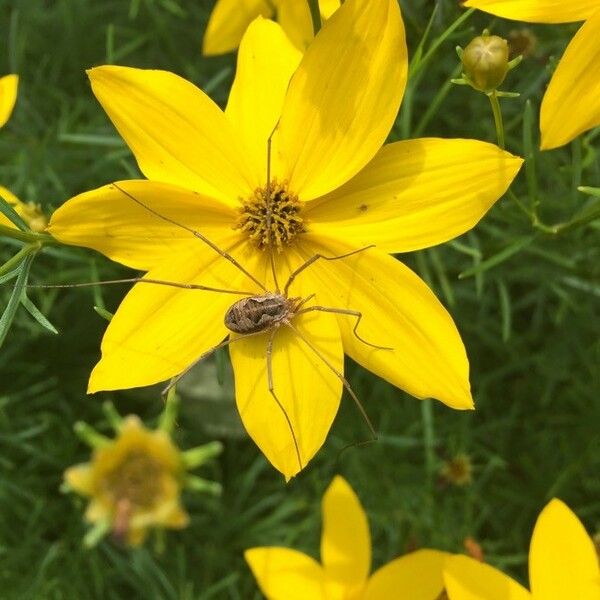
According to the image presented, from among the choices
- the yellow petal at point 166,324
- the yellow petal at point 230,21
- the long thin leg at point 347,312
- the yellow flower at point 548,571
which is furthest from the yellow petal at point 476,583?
the yellow petal at point 230,21

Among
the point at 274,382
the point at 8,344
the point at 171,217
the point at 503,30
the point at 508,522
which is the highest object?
the point at 503,30

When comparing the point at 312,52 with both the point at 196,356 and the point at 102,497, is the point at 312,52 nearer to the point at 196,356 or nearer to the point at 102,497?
the point at 196,356

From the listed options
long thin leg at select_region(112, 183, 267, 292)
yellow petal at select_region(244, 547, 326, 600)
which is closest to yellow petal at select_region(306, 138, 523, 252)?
long thin leg at select_region(112, 183, 267, 292)

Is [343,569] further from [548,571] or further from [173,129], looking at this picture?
[173,129]

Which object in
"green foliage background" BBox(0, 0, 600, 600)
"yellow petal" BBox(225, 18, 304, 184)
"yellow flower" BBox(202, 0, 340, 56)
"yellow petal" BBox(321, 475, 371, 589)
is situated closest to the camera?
"yellow petal" BBox(225, 18, 304, 184)

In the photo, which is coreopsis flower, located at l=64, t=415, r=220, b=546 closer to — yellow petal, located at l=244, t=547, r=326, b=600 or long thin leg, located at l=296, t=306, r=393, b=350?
long thin leg, located at l=296, t=306, r=393, b=350

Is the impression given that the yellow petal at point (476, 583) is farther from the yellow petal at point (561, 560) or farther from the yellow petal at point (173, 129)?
the yellow petal at point (173, 129)

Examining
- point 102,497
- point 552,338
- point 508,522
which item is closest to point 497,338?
point 552,338
